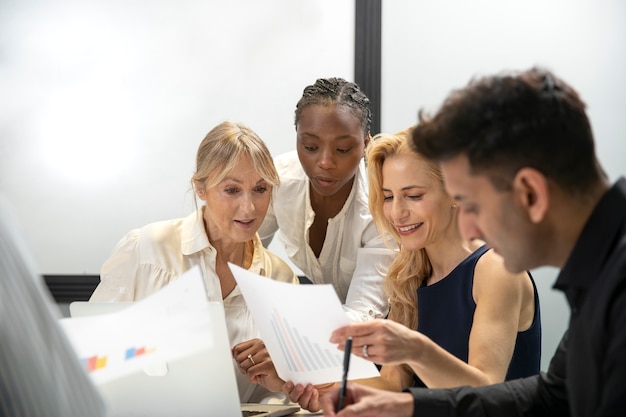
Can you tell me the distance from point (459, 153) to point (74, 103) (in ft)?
10.1

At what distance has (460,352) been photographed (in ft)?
7.36

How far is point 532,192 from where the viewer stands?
1.23 metres

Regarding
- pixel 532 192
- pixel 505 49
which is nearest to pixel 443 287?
pixel 532 192

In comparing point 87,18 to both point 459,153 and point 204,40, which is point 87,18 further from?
point 459,153

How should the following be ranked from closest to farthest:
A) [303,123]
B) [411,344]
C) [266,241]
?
[411,344] < [303,123] < [266,241]

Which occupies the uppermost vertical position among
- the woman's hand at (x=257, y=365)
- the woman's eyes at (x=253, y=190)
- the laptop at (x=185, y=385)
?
the woman's eyes at (x=253, y=190)

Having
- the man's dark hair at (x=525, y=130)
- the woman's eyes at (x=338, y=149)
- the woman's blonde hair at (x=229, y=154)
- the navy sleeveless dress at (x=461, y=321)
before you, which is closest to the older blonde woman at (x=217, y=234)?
the woman's blonde hair at (x=229, y=154)

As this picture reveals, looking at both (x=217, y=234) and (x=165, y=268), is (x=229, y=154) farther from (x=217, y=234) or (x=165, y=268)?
(x=165, y=268)

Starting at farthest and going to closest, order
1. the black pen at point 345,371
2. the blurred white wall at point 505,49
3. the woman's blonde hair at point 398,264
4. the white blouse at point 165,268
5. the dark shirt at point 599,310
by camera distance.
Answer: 1. the blurred white wall at point 505,49
2. the white blouse at point 165,268
3. the woman's blonde hair at point 398,264
4. the black pen at point 345,371
5. the dark shirt at point 599,310

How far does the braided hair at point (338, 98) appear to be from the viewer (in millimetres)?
2732

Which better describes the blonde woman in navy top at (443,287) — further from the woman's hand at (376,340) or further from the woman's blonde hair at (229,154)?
the woman's blonde hair at (229,154)

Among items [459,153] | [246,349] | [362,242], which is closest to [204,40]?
[362,242]

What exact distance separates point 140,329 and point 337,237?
1.33 metres

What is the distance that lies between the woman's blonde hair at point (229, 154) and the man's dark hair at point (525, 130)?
138 centimetres
